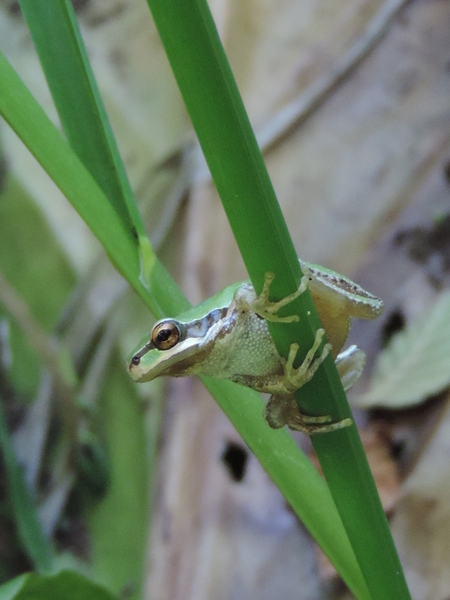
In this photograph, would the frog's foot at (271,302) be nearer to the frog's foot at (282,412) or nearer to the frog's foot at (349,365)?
the frog's foot at (282,412)

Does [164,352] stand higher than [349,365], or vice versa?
[164,352]

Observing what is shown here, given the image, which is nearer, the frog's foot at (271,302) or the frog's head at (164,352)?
the frog's foot at (271,302)

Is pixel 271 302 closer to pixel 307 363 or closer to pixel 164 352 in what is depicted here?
pixel 307 363

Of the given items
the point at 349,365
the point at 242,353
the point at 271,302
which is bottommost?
the point at 349,365

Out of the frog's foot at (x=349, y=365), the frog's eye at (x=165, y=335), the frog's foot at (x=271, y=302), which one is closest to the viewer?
the frog's foot at (x=271, y=302)

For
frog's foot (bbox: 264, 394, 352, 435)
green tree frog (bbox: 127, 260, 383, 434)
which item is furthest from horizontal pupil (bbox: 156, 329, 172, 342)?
frog's foot (bbox: 264, 394, 352, 435)

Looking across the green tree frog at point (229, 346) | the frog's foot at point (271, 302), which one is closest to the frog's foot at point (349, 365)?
the green tree frog at point (229, 346)

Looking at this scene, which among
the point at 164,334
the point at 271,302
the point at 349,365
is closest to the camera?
the point at 271,302

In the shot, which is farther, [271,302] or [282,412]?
[282,412]

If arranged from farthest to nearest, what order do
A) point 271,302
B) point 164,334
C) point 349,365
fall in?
1. point 349,365
2. point 164,334
3. point 271,302

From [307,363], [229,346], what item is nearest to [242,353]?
[229,346]
